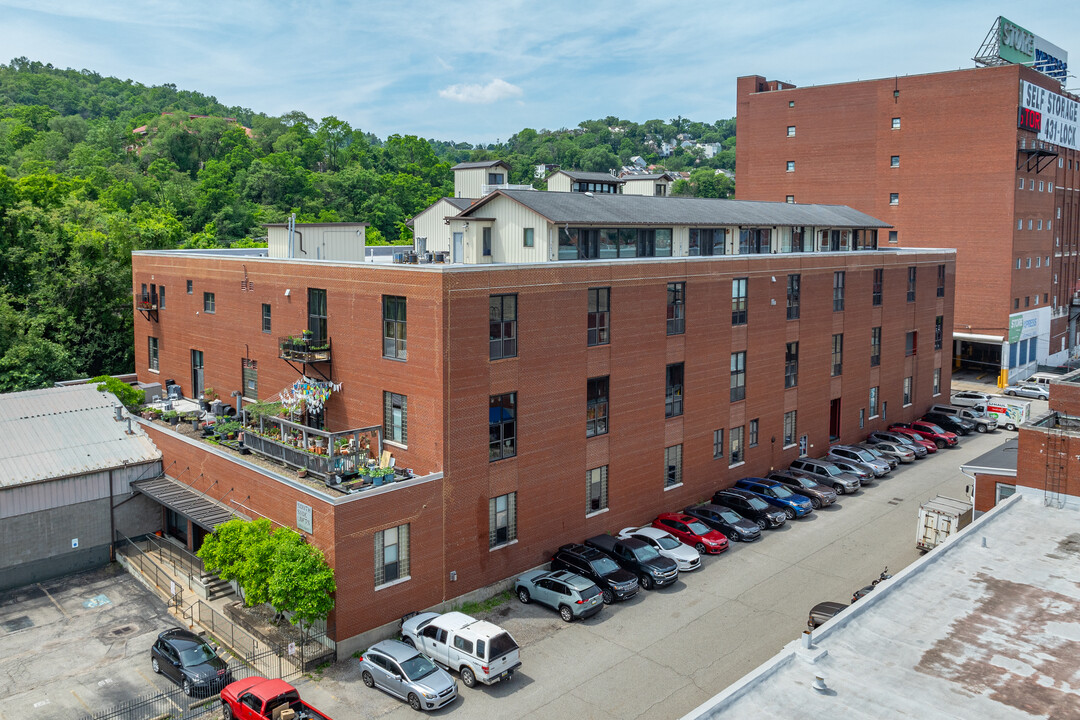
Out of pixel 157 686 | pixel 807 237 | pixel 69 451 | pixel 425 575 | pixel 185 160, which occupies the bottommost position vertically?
pixel 157 686

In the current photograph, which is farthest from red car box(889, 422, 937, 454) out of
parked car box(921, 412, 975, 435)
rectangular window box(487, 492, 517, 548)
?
rectangular window box(487, 492, 517, 548)

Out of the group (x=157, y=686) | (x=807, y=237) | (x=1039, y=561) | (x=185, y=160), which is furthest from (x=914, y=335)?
(x=185, y=160)

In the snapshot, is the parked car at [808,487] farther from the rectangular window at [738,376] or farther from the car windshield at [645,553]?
the car windshield at [645,553]

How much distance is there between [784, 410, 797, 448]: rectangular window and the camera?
4528 centimetres

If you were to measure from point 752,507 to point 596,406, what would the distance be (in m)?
9.91

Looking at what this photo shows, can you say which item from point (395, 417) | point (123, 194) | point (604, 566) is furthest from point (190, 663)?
point (123, 194)

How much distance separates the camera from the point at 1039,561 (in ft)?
81.6

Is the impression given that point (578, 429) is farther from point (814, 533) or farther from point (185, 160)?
point (185, 160)

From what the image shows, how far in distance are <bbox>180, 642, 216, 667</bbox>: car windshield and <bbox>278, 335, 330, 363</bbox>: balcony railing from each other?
11.6 meters

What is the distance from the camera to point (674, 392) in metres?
37.9

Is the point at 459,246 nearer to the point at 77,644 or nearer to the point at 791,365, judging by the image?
the point at 791,365

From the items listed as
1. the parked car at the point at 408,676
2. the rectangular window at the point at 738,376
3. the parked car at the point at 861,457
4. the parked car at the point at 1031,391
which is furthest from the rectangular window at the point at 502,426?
the parked car at the point at 1031,391

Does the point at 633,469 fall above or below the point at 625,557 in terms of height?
above

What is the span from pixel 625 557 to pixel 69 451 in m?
23.9
